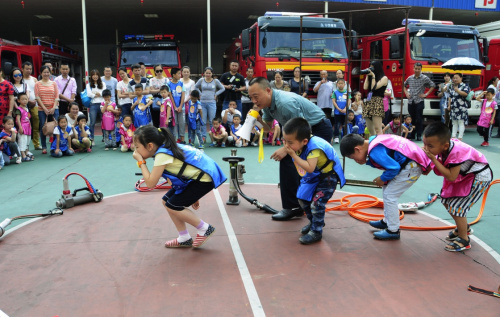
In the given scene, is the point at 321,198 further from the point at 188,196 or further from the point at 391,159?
the point at 188,196

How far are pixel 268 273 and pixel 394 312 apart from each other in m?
1.07

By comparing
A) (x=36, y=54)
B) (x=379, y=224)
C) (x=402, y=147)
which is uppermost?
(x=36, y=54)

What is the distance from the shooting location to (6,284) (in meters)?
3.37

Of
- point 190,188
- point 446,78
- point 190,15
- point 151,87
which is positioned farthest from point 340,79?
point 190,15

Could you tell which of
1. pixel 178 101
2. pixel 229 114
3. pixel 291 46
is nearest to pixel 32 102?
pixel 178 101

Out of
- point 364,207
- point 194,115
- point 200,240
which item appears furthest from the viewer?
point 194,115

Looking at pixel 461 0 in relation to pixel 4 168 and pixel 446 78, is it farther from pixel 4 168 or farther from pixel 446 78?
pixel 4 168

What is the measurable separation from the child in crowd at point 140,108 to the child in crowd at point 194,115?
100 cm

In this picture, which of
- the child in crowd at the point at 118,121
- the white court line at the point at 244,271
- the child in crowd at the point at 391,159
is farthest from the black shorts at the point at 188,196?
the child in crowd at the point at 118,121

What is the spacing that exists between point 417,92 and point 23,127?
407 inches

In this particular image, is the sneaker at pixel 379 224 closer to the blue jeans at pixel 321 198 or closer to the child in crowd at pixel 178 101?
the blue jeans at pixel 321 198

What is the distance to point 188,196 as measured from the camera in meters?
3.96

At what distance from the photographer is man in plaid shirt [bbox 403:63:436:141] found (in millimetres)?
11914

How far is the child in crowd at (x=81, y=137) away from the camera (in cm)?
991
